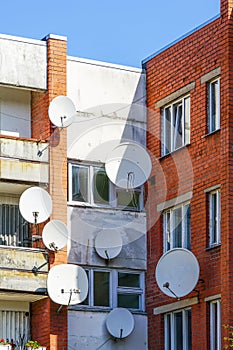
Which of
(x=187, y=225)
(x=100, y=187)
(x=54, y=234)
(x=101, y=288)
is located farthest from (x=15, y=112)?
(x=187, y=225)

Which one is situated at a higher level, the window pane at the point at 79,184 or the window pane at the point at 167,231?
the window pane at the point at 79,184

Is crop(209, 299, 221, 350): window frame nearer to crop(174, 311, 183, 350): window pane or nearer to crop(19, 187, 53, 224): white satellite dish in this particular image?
crop(174, 311, 183, 350): window pane

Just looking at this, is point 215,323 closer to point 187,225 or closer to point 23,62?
point 187,225

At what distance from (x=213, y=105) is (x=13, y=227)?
585cm

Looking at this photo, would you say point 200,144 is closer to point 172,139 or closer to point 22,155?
point 172,139

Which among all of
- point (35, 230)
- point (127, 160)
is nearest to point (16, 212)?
point (35, 230)

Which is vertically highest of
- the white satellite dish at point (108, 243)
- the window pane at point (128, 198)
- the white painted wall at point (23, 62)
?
the white painted wall at point (23, 62)

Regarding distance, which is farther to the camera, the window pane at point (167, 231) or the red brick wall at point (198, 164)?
the window pane at point (167, 231)

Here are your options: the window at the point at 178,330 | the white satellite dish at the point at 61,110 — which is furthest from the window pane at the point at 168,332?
the white satellite dish at the point at 61,110

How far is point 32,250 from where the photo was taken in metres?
28.9

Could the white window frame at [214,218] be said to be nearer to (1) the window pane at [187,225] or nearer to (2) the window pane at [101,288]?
(1) the window pane at [187,225]

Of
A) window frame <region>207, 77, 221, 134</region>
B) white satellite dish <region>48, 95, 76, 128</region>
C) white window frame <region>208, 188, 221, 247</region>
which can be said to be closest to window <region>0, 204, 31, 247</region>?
white satellite dish <region>48, 95, 76, 128</region>

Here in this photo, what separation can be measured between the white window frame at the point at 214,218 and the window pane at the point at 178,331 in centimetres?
226

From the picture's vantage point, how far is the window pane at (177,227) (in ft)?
98.9
